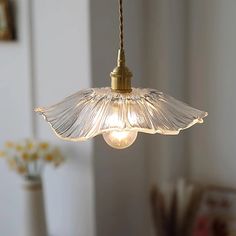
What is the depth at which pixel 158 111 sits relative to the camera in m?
0.93

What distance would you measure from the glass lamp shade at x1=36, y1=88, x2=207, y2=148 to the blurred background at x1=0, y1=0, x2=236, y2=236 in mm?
1001

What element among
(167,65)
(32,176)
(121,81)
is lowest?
(32,176)

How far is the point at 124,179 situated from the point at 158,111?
1.35 metres

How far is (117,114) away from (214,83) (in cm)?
137

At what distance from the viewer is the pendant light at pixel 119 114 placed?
889mm

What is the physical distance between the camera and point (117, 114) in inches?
36.1

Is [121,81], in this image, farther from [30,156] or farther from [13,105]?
[13,105]

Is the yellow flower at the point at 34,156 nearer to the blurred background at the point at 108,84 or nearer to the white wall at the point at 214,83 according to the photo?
the blurred background at the point at 108,84

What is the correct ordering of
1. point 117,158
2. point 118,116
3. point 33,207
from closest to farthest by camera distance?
point 118,116 → point 33,207 → point 117,158

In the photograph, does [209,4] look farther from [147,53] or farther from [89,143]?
[89,143]

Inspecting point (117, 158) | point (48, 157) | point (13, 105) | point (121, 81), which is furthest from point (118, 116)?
point (13, 105)

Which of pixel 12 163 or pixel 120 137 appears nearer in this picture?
pixel 120 137

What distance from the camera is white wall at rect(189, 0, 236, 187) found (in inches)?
84.6

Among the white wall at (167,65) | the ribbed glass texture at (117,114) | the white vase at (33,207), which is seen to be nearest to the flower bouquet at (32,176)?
the white vase at (33,207)
